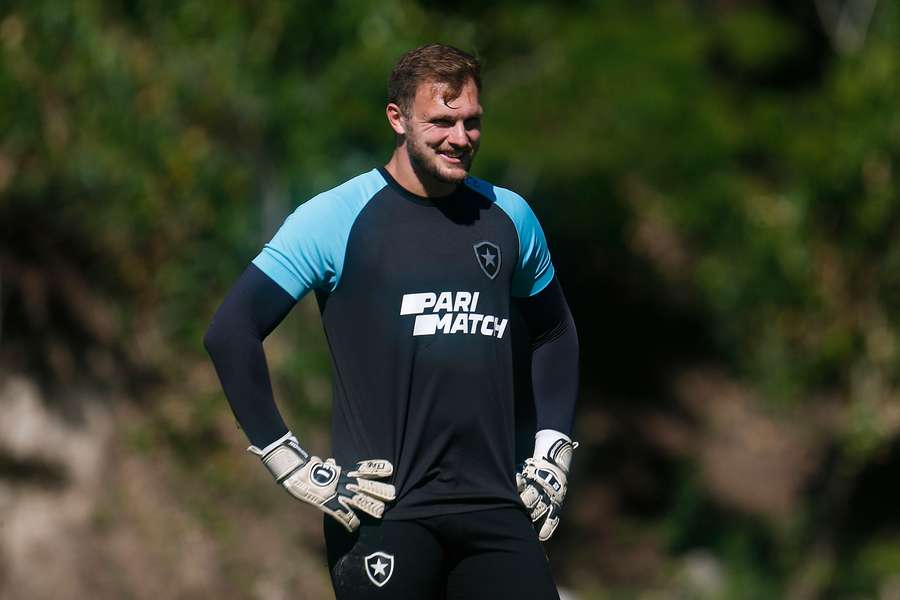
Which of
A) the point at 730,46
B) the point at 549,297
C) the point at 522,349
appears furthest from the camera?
the point at 730,46

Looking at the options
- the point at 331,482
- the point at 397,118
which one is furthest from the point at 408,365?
the point at 397,118

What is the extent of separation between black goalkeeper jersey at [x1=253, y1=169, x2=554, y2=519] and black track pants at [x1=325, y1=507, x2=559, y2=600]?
0.16 feet

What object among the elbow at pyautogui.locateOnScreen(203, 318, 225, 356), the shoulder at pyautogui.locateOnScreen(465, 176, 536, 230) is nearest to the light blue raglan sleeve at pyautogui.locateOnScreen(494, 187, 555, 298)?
the shoulder at pyautogui.locateOnScreen(465, 176, 536, 230)

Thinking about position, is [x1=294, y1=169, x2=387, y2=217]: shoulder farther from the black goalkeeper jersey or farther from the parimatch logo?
the parimatch logo

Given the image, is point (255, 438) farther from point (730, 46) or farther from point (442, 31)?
point (730, 46)

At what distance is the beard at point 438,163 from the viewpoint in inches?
157

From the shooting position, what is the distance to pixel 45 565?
10617 millimetres

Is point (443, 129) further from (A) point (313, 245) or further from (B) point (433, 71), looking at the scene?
(A) point (313, 245)

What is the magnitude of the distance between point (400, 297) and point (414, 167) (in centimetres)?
40

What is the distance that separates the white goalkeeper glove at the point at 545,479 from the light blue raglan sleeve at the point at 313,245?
842mm

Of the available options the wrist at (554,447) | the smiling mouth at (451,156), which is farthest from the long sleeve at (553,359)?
the smiling mouth at (451,156)

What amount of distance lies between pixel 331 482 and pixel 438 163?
0.95 meters

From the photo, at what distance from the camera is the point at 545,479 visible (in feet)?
14.0

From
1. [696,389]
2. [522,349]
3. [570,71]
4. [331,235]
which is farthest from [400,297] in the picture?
[696,389]
